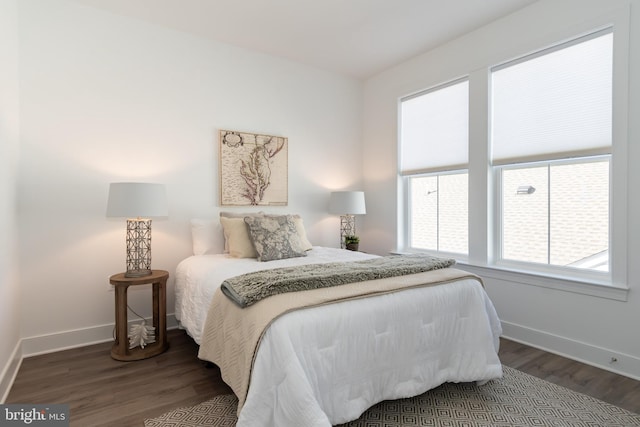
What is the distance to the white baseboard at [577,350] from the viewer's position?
7.84ft

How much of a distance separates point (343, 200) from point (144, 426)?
2.84 meters

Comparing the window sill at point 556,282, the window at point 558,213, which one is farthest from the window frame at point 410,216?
the window at point 558,213

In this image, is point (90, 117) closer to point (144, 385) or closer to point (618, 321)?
point (144, 385)

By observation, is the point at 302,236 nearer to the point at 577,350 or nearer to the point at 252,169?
the point at 252,169

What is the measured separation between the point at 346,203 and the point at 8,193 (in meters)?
2.97

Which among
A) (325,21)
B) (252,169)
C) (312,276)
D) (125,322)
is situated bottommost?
(125,322)

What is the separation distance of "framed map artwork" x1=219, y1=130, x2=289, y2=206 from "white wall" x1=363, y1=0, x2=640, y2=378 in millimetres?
1395

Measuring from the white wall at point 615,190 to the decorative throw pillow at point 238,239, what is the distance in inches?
77.8

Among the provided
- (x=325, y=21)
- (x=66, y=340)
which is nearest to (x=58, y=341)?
(x=66, y=340)

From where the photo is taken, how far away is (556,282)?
9.05 ft

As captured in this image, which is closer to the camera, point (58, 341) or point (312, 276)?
point (312, 276)

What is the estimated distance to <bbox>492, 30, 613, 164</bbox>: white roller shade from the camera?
8.39 ft

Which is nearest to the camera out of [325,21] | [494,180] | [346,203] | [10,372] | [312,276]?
[312,276]

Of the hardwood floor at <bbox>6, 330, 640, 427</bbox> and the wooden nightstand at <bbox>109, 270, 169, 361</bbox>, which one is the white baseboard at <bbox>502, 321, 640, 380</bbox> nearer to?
the hardwood floor at <bbox>6, 330, 640, 427</bbox>
